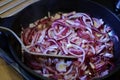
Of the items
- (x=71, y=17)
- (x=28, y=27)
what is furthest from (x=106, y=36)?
(x=28, y=27)

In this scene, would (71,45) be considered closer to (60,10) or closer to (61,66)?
(61,66)

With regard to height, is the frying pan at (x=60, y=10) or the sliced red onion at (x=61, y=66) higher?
the frying pan at (x=60, y=10)

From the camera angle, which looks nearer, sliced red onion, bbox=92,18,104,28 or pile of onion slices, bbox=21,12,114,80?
pile of onion slices, bbox=21,12,114,80

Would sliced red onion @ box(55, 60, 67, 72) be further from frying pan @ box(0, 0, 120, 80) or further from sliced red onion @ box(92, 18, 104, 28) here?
sliced red onion @ box(92, 18, 104, 28)

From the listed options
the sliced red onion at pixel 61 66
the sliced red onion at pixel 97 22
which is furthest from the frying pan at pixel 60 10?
the sliced red onion at pixel 61 66

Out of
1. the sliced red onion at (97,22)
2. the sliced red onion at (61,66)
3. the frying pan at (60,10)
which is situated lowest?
the sliced red onion at (61,66)

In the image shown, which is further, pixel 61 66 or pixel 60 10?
pixel 60 10

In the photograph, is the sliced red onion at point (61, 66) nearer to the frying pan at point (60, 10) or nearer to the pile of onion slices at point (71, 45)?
the pile of onion slices at point (71, 45)

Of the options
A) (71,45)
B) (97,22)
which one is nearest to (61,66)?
(71,45)

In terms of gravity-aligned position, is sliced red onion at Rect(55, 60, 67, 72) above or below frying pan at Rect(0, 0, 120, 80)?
below

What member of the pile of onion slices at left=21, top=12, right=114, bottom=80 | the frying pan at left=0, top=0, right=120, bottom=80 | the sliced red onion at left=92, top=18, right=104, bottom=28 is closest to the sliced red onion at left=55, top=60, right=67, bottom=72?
the pile of onion slices at left=21, top=12, right=114, bottom=80

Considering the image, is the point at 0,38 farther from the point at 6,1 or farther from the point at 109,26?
the point at 109,26
